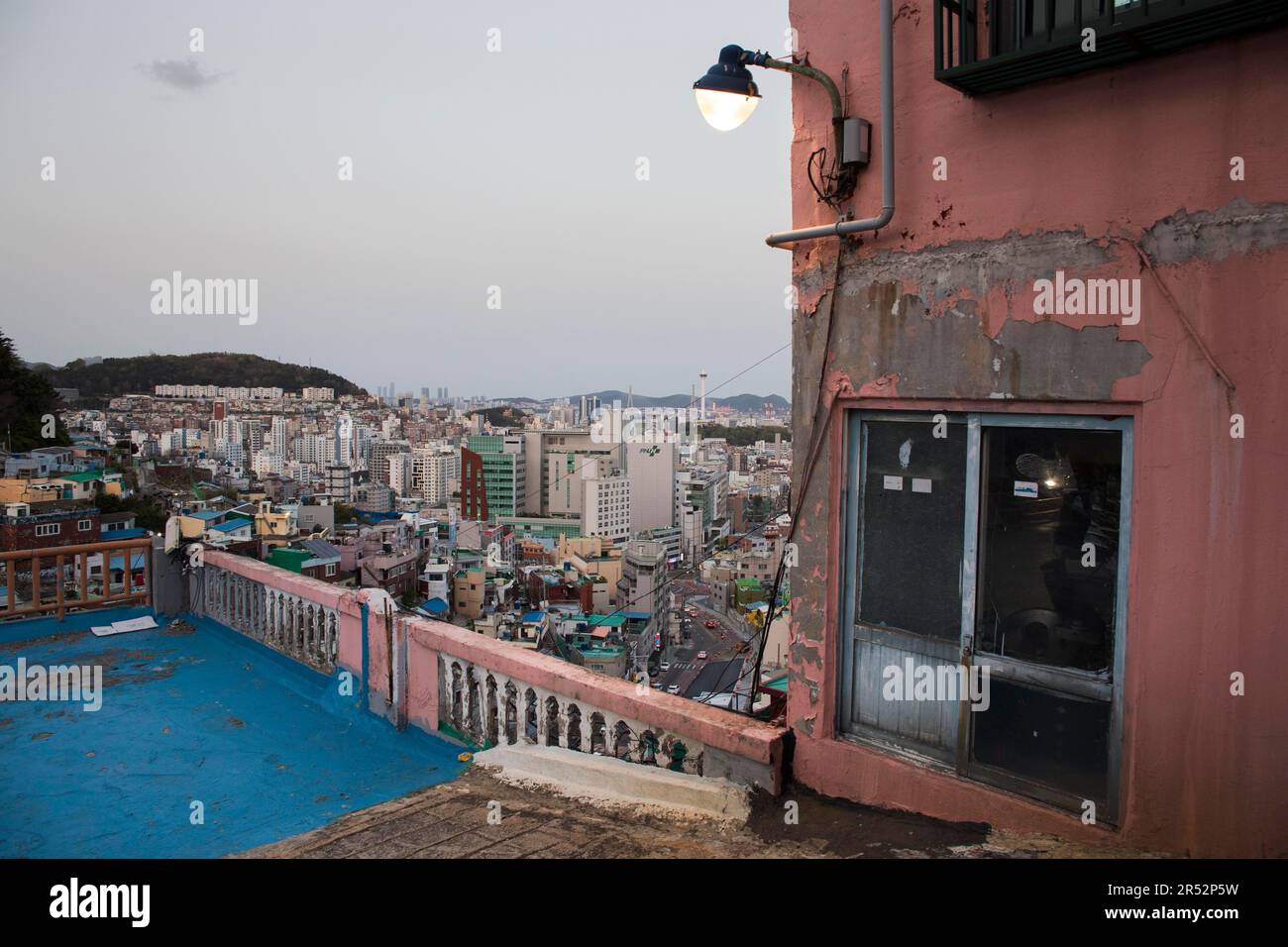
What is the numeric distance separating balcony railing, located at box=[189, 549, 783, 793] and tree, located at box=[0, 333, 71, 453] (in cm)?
2963

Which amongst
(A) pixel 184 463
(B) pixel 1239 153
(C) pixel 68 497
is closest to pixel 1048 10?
(B) pixel 1239 153

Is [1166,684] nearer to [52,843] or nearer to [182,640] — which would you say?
[52,843]

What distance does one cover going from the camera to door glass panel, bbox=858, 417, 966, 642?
3.12 metres

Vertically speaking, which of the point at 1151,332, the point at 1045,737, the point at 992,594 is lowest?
the point at 1045,737

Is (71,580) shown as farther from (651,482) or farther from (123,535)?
(651,482)

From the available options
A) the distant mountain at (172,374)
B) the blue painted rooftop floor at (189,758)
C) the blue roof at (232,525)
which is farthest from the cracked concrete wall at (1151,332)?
the distant mountain at (172,374)

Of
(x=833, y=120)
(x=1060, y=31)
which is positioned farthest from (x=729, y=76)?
(x=1060, y=31)

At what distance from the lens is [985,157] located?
9.47 ft

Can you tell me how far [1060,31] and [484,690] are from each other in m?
3.91

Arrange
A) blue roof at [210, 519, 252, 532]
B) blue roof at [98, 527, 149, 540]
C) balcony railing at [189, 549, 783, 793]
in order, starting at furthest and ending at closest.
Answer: blue roof at [210, 519, 252, 532] < blue roof at [98, 527, 149, 540] < balcony railing at [189, 549, 783, 793]

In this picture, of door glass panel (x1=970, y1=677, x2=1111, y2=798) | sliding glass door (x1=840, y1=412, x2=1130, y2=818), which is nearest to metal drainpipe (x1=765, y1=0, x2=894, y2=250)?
sliding glass door (x1=840, y1=412, x2=1130, y2=818)

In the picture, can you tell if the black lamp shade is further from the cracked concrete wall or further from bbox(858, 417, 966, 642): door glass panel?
bbox(858, 417, 966, 642): door glass panel

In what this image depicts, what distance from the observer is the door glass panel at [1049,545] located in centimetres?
269

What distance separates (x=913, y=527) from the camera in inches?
128
